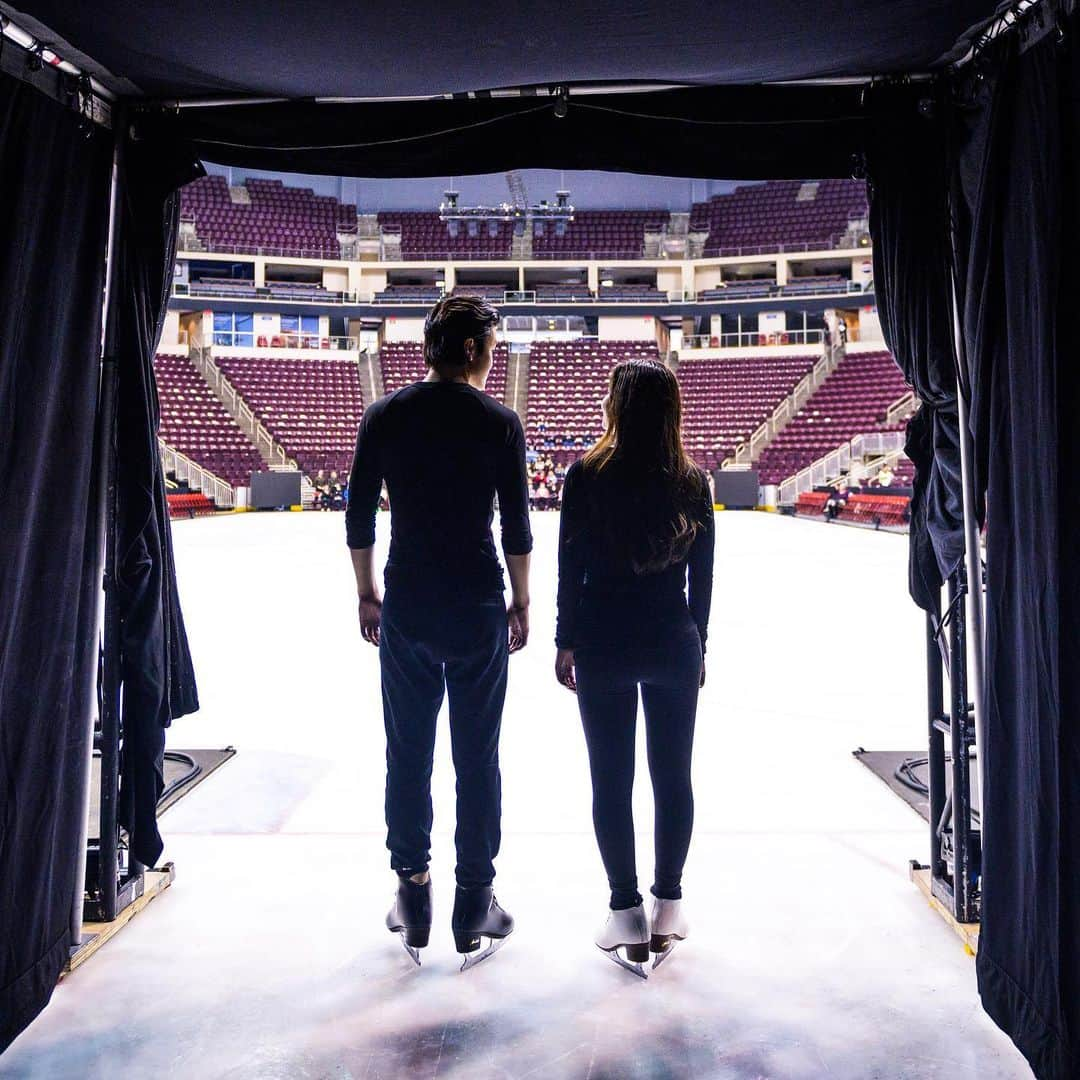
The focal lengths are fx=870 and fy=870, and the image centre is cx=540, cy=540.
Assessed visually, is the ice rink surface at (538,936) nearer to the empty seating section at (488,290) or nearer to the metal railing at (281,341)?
the metal railing at (281,341)

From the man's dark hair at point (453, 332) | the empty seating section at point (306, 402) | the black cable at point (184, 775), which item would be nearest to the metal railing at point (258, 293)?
the empty seating section at point (306, 402)

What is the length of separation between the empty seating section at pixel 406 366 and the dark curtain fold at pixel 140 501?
2282cm

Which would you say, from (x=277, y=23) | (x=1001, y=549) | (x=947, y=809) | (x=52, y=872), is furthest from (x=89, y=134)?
(x=947, y=809)

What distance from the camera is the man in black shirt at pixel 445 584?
1.80 meters

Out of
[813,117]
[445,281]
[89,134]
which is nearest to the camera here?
[89,134]

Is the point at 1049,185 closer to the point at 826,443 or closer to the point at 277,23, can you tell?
the point at 277,23

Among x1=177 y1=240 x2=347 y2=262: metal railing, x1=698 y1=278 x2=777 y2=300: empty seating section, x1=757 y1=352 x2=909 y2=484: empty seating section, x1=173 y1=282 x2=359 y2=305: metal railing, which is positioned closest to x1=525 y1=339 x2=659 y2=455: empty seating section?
x1=698 y1=278 x2=777 y2=300: empty seating section

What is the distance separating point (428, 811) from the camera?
6.28ft

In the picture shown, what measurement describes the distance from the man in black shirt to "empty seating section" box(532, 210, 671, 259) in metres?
27.7

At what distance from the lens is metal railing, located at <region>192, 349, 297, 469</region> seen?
72.1 feet

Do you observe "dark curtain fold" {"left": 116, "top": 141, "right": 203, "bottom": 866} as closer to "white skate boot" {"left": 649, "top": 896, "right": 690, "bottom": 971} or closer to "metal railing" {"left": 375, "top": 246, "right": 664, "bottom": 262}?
"white skate boot" {"left": 649, "top": 896, "right": 690, "bottom": 971}

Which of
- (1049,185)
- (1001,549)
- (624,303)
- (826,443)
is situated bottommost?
(1001,549)

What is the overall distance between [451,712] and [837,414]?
22458mm

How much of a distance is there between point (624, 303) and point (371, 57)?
85.1 feet
